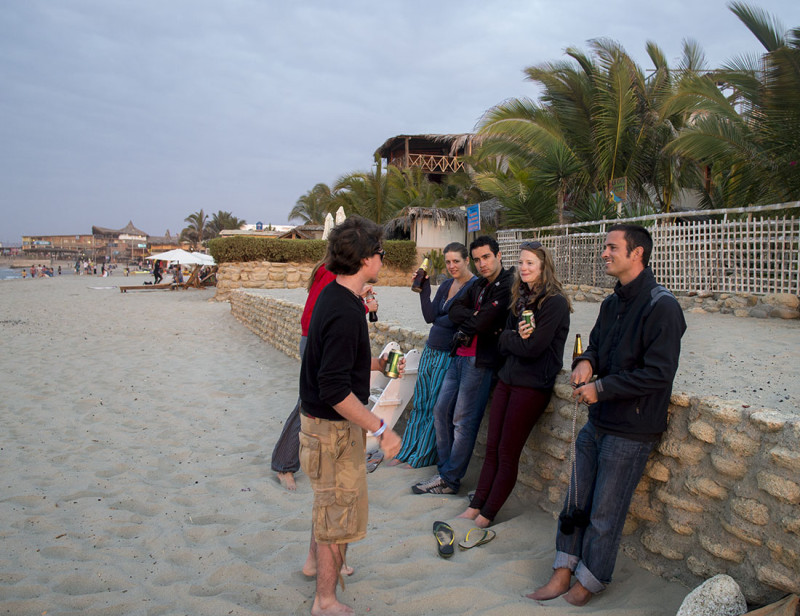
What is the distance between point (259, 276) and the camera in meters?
Answer: 18.4

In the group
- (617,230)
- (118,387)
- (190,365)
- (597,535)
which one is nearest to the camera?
(597,535)

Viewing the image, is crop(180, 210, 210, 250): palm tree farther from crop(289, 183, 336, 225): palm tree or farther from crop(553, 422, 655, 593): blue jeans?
crop(553, 422, 655, 593): blue jeans

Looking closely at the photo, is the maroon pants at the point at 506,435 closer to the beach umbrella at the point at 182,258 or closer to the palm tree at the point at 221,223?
the beach umbrella at the point at 182,258

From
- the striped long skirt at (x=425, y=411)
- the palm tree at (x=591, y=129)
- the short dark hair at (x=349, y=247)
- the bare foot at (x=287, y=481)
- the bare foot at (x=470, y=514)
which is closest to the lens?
the short dark hair at (x=349, y=247)

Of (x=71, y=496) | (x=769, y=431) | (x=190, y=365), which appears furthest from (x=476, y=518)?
(x=190, y=365)

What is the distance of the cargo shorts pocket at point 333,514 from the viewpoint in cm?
236

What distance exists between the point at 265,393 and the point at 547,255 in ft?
15.5

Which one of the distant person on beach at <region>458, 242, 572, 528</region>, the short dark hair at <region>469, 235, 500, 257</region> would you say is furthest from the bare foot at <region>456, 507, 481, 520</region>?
the short dark hair at <region>469, 235, 500, 257</region>

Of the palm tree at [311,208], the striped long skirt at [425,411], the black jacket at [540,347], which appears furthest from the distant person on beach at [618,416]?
the palm tree at [311,208]

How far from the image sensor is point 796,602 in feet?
6.67

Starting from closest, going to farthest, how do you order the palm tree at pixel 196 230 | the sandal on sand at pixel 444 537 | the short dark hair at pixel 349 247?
the short dark hair at pixel 349 247
the sandal on sand at pixel 444 537
the palm tree at pixel 196 230

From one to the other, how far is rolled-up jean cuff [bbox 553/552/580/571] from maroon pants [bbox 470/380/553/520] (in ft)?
1.94

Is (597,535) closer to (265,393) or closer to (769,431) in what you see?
(769,431)

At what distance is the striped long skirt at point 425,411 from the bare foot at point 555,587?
1792 millimetres
